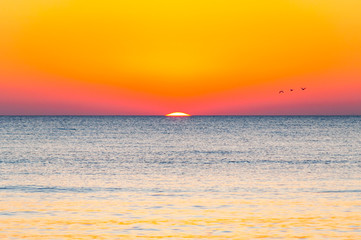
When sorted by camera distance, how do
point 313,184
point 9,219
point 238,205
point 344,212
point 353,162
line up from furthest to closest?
point 353,162, point 313,184, point 238,205, point 344,212, point 9,219

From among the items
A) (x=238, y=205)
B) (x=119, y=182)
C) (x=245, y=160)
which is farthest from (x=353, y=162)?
(x=238, y=205)

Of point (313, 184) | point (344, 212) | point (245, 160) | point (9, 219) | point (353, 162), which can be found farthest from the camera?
point (245, 160)

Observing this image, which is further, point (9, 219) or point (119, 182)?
point (119, 182)

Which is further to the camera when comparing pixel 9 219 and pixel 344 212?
pixel 344 212

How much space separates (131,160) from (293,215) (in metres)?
30.8

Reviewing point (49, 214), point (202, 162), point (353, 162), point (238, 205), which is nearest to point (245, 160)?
point (202, 162)

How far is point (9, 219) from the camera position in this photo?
23.4 meters

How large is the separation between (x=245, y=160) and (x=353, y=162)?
8453 millimetres

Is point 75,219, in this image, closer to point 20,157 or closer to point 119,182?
point 119,182

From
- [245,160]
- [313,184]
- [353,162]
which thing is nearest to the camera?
[313,184]

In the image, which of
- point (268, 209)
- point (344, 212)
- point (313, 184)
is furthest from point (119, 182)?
point (344, 212)

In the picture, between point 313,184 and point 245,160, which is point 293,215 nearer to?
point 313,184

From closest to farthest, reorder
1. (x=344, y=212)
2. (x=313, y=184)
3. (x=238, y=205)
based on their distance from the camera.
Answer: (x=344, y=212) → (x=238, y=205) → (x=313, y=184)

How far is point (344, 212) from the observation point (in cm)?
2509
